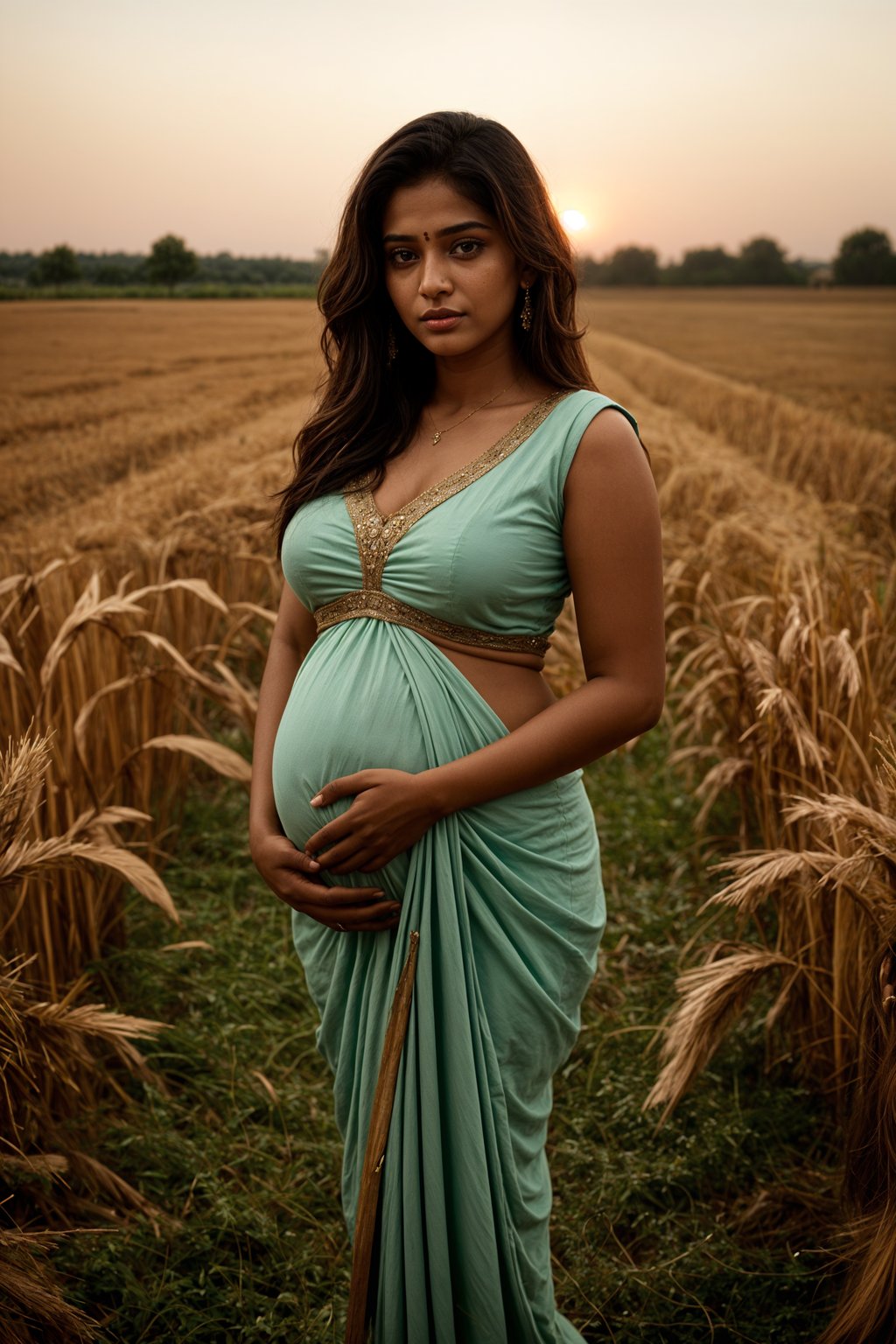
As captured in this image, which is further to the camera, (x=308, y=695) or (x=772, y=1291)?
(x=772, y=1291)

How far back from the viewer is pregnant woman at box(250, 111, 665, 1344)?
131 centimetres

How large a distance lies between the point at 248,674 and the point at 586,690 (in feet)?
10.4

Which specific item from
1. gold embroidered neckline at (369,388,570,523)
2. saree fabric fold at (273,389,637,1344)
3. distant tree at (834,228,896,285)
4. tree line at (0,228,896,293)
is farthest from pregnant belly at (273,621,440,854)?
distant tree at (834,228,896,285)

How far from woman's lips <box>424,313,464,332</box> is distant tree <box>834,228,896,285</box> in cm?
642

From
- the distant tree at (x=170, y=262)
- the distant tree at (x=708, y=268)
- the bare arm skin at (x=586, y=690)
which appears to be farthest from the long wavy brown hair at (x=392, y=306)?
the distant tree at (x=708, y=268)

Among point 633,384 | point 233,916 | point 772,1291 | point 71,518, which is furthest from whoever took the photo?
point 633,384

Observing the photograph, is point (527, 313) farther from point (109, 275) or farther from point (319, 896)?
point (109, 275)

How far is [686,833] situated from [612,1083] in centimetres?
123

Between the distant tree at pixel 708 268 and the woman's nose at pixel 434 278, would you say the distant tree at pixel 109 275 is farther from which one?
A: the distant tree at pixel 708 268

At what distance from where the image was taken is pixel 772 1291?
1.79m

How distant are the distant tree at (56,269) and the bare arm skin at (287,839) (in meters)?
2.83

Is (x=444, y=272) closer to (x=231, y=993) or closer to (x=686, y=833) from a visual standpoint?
(x=231, y=993)

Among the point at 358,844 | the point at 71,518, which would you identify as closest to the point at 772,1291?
the point at 358,844

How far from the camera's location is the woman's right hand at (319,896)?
1347 millimetres
